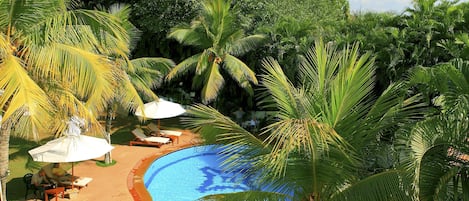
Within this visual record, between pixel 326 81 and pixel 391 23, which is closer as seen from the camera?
pixel 326 81

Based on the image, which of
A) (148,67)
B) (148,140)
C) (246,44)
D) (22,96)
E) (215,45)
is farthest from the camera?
(246,44)

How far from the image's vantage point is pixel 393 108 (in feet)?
15.6

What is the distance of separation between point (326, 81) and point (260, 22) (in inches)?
553

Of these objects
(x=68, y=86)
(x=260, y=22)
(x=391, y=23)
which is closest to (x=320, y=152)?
(x=68, y=86)

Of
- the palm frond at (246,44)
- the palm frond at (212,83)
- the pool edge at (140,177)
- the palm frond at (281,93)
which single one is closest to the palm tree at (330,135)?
the palm frond at (281,93)

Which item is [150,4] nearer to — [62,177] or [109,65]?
[62,177]

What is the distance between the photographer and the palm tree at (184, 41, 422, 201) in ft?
15.1

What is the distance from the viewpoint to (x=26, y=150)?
14.1 meters

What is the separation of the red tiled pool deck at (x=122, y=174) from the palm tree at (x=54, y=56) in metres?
2.82

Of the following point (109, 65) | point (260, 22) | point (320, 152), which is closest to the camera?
point (320, 152)

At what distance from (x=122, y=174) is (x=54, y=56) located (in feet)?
20.6

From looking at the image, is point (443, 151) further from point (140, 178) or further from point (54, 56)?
point (140, 178)

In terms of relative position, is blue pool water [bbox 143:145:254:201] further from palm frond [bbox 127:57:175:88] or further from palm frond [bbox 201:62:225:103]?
palm frond [bbox 127:57:175:88]

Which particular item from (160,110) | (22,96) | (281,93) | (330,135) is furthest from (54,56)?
(160,110)
